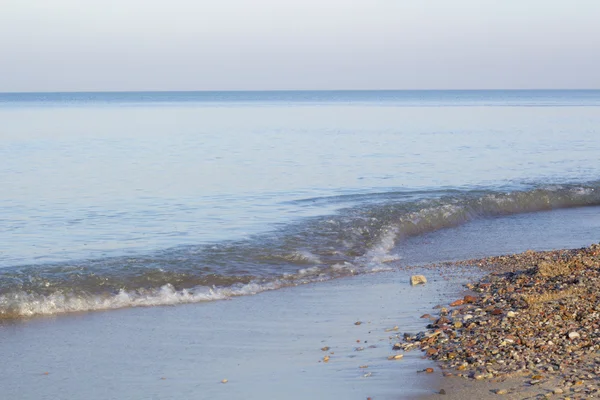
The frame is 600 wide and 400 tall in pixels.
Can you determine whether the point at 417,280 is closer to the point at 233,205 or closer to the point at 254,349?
the point at 254,349

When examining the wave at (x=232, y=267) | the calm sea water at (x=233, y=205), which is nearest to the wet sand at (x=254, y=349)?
the wave at (x=232, y=267)

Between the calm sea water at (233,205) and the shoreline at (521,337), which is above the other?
the shoreline at (521,337)

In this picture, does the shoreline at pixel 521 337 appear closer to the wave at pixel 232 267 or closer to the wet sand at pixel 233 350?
the wet sand at pixel 233 350

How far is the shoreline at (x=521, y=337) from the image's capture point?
610 centimetres

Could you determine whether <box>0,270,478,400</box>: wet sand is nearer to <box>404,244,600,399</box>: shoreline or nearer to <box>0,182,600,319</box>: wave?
<box>404,244,600,399</box>: shoreline

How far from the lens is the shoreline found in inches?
240

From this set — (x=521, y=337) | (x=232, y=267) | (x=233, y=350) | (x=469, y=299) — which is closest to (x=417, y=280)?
(x=469, y=299)

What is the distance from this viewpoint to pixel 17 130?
4681 cm

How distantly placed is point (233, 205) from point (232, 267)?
609 cm

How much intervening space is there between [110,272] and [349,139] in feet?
96.6

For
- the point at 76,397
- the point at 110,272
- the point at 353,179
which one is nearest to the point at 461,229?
the point at 353,179

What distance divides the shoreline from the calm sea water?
11.0ft

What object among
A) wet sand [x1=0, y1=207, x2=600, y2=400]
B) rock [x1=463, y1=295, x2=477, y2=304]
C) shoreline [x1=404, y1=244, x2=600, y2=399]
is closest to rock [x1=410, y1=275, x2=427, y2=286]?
wet sand [x1=0, y1=207, x2=600, y2=400]

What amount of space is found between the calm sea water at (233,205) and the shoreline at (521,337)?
3.35 m
